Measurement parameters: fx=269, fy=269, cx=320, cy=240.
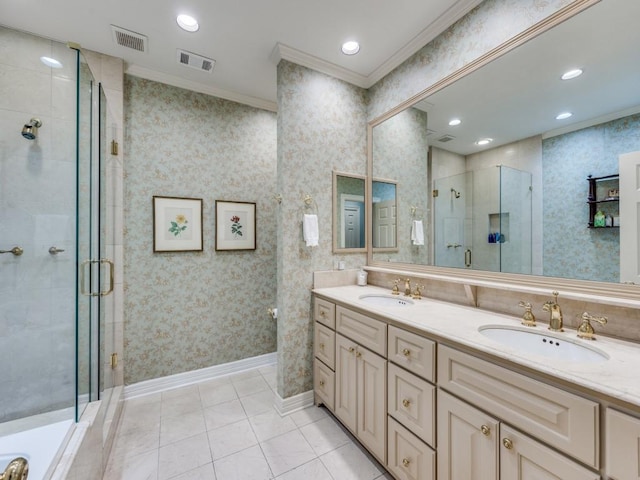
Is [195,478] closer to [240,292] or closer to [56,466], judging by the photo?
[56,466]

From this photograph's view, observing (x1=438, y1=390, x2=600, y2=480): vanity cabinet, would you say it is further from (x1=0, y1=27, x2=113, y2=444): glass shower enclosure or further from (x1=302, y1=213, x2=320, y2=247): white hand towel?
(x1=0, y1=27, x2=113, y2=444): glass shower enclosure

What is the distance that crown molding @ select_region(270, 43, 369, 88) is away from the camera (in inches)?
79.7

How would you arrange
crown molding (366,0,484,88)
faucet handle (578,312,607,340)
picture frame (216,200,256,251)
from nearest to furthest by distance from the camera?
1. faucet handle (578,312,607,340)
2. crown molding (366,0,484,88)
3. picture frame (216,200,256,251)

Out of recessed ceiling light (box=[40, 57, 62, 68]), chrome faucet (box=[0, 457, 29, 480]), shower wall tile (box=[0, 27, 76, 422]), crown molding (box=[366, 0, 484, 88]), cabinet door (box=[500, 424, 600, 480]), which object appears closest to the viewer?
chrome faucet (box=[0, 457, 29, 480])

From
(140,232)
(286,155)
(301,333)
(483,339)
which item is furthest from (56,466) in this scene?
(286,155)

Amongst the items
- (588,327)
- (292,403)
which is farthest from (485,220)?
(292,403)

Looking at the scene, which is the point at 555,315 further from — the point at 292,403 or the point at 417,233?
the point at 292,403

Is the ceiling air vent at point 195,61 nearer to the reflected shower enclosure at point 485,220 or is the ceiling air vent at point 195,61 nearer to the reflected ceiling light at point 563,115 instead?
the reflected shower enclosure at point 485,220

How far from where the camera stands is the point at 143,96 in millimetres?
2301

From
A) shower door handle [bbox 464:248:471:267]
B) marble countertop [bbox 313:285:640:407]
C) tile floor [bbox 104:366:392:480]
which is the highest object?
shower door handle [bbox 464:248:471:267]

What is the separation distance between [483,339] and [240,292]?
2183mm

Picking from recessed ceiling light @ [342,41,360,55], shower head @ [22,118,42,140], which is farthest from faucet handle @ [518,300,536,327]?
shower head @ [22,118,42,140]

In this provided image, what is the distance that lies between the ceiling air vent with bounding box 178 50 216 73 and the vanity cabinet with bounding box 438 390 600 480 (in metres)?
2.74

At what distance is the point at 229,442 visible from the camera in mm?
1769
